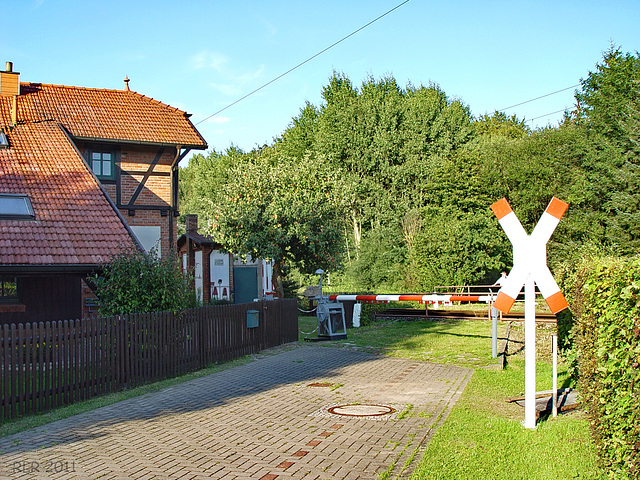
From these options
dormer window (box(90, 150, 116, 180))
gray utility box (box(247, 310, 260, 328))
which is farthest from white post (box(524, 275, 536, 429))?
dormer window (box(90, 150, 116, 180))

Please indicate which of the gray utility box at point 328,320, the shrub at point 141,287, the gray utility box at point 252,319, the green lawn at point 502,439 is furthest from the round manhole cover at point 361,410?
the gray utility box at point 328,320

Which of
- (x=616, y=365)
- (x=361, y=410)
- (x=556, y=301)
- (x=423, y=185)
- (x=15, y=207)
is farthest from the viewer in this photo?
(x=423, y=185)

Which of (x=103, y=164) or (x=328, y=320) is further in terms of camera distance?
(x=103, y=164)

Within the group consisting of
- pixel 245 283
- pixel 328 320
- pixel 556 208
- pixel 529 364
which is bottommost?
pixel 328 320

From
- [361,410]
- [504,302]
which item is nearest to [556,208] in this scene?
[504,302]

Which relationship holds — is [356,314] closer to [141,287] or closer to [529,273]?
[141,287]

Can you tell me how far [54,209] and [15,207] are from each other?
865 mm

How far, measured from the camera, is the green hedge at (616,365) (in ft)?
14.8

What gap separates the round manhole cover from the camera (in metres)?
8.52

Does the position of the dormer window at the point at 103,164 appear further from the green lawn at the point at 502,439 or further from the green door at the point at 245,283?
the green lawn at the point at 502,439

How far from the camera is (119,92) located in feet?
77.7

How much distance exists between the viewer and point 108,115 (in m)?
21.6

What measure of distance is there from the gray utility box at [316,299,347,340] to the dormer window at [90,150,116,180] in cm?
884

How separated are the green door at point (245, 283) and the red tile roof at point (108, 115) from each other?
9708 millimetres
